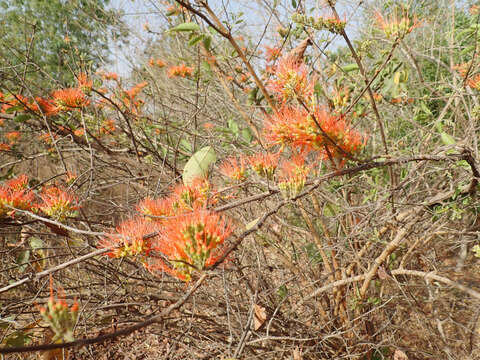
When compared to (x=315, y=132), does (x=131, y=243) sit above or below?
below

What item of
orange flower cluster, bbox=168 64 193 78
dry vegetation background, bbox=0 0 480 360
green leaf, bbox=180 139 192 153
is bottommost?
dry vegetation background, bbox=0 0 480 360

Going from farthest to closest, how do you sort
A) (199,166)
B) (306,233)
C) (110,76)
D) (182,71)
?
(110,76), (182,71), (306,233), (199,166)

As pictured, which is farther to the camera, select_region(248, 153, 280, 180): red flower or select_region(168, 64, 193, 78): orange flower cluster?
select_region(168, 64, 193, 78): orange flower cluster

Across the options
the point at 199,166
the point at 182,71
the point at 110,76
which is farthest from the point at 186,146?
the point at 110,76

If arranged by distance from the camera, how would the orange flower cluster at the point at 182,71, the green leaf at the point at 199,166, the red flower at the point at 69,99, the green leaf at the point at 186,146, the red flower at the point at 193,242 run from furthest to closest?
1. the orange flower cluster at the point at 182,71
2. the green leaf at the point at 186,146
3. the red flower at the point at 69,99
4. the green leaf at the point at 199,166
5. the red flower at the point at 193,242

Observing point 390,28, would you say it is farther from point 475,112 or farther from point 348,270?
point 348,270

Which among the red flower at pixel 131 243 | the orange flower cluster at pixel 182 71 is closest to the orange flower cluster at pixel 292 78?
the red flower at pixel 131 243

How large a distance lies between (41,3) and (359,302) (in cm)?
861

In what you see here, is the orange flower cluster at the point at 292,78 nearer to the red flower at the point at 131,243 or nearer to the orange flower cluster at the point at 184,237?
the orange flower cluster at the point at 184,237

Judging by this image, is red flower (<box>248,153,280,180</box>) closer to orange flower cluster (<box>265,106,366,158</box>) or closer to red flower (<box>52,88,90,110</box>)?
orange flower cluster (<box>265,106,366,158</box>)

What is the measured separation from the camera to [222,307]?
1.61 metres

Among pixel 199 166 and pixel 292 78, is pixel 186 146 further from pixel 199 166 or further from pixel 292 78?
pixel 292 78

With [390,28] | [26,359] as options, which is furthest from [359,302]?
[26,359]

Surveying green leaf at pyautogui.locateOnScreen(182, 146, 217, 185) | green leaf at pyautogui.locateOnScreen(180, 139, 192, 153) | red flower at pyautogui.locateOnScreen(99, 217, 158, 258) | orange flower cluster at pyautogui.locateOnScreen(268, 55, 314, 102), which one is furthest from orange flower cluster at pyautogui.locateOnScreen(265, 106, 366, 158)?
green leaf at pyautogui.locateOnScreen(180, 139, 192, 153)
